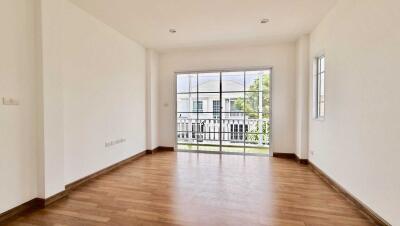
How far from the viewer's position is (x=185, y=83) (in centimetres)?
615

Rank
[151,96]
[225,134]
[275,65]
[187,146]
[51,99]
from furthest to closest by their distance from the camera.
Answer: [187,146] → [225,134] → [151,96] → [275,65] → [51,99]

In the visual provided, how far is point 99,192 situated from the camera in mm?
3102

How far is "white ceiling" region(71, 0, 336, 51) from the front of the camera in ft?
10.5

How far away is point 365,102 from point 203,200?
2340mm

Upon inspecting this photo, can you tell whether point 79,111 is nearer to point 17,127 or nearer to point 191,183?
point 17,127

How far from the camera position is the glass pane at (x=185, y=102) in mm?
6132

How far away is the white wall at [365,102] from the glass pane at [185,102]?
3557mm

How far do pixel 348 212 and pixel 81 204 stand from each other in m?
3.34

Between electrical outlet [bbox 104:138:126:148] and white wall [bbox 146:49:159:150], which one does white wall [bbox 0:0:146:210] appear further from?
white wall [bbox 146:49:159:150]

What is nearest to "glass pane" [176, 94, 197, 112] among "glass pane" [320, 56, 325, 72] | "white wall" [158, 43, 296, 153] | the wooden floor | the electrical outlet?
"white wall" [158, 43, 296, 153]

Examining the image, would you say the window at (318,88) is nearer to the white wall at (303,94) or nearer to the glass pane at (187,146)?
the white wall at (303,94)

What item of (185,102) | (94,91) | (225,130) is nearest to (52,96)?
(94,91)

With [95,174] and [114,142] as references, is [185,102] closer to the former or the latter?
[114,142]

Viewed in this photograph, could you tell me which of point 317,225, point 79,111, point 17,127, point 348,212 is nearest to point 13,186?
point 17,127
